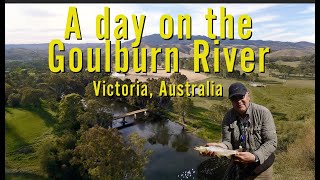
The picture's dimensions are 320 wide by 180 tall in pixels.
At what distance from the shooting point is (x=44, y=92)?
4566 cm

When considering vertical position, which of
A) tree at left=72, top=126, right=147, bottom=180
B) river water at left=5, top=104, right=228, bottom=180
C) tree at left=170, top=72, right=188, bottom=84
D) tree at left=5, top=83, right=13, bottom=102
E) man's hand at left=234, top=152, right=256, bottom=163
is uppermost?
man's hand at left=234, top=152, right=256, bottom=163

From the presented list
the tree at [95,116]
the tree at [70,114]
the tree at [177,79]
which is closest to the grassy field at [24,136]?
the tree at [70,114]

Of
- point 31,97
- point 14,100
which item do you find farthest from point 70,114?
point 14,100

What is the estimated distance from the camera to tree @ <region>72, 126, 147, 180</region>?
20.3m

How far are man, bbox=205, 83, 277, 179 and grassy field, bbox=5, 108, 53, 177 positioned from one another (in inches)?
1062

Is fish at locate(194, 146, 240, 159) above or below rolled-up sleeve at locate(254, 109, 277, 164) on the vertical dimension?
below

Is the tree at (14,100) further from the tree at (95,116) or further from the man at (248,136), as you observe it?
the man at (248,136)

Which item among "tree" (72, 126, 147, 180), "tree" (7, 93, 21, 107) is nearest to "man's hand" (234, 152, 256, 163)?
"tree" (72, 126, 147, 180)

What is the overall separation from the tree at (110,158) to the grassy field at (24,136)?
8.28 meters

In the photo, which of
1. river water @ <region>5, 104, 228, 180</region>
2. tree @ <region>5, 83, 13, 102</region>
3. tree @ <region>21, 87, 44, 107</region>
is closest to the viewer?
river water @ <region>5, 104, 228, 180</region>

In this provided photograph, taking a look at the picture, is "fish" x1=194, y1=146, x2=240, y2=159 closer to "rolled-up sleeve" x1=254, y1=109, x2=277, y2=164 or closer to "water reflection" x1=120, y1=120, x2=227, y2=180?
"rolled-up sleeve" x1=254, y1=109, x2=277, y2=164

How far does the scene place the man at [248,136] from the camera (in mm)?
2758

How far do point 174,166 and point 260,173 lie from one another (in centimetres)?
2492

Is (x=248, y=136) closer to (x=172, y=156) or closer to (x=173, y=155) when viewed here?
(x=172, y=156)
